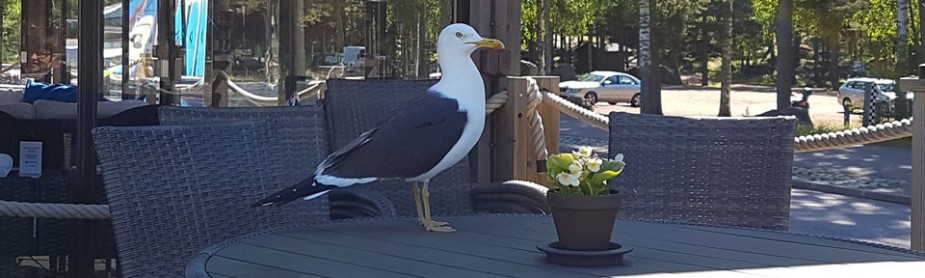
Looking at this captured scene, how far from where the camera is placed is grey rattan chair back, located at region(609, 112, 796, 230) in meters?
3.71

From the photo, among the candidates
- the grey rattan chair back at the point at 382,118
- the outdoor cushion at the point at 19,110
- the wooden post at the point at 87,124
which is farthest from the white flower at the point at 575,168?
the outdoor cushion at the point at 19,110

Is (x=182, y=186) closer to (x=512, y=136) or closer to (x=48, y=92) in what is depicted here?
(x=48, y=92)

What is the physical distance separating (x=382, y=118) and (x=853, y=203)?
860cm

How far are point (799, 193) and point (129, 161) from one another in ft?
36.5

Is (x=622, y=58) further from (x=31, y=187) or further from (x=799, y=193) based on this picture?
(x=31, y=187)

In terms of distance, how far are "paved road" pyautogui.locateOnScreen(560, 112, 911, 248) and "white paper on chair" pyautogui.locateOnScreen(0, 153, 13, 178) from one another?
6555mm

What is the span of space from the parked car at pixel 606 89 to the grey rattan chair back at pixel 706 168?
2880 centimetres

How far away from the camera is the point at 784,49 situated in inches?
864

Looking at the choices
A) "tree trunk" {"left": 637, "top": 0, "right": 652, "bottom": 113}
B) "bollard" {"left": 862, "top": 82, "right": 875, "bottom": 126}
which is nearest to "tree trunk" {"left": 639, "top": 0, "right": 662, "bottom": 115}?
"tree trunk" {"left": 637, "top": 0, "right": 652, "bottom": 113}

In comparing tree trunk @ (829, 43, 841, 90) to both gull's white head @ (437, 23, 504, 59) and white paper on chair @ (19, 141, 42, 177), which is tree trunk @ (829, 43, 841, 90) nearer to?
white paper on chair @ (19, 141, 42, 177)

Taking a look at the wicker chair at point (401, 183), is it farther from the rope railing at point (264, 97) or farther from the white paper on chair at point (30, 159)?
the white paper on chair at point (30, 159)

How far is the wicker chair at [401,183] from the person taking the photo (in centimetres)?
469

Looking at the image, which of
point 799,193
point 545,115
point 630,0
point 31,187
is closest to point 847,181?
point 799,193

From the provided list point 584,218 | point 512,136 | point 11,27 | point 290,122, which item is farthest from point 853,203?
point 584,218
